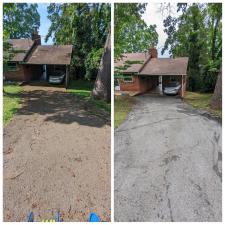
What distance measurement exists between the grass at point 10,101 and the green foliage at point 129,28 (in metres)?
1.10

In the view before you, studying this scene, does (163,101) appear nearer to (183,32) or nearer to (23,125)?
(183,32)

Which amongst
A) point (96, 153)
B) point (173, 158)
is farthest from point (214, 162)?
point (96, 153)

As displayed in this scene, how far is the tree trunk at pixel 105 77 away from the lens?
2078mm

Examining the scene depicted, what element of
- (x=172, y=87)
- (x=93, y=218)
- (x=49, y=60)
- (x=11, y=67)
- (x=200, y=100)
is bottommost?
(x=93, y=218)

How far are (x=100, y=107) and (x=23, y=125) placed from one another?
0.79 meters

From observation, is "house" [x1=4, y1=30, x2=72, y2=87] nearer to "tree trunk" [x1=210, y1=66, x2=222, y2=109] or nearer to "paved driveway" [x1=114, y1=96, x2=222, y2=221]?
"paved driveway" [x1=114, y1=96, x2=222, y2=221]

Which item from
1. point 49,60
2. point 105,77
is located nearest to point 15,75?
point 105,77

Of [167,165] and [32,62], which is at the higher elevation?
[32,62]

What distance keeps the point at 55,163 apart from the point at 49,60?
2.70 meters

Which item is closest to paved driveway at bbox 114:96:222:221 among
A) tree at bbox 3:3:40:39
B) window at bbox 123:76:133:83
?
window at bbox 123:76:133:83

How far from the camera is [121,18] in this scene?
2.06 m

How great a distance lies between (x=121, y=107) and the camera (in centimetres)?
214

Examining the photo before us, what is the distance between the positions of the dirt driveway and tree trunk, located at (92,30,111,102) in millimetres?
268

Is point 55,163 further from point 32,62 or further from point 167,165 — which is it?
point 32,62
